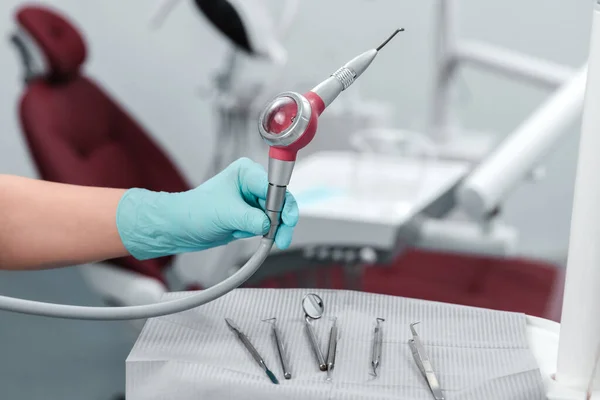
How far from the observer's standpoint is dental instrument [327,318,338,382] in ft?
1.92

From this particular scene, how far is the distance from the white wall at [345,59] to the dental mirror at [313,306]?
202cm

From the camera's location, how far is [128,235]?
2.65 feet

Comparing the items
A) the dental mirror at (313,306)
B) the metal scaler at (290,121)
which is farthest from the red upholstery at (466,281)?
the metal scaler at (290,121)

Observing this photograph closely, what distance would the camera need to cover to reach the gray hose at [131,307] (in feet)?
1.94

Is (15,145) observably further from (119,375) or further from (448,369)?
(448,369)

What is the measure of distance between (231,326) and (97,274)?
1.05m

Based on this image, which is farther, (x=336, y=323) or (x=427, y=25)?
(x=427, y=25)

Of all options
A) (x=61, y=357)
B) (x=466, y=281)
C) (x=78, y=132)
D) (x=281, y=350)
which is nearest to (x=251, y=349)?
(x=281, y=350)

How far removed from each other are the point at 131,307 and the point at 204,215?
0.54 feet

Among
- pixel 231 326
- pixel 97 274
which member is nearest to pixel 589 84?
pixel 231 326

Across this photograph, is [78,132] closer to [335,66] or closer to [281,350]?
[335,66]

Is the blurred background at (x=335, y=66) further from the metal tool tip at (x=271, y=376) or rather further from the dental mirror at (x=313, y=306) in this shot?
the metal tool tip at (x=271, y=376)

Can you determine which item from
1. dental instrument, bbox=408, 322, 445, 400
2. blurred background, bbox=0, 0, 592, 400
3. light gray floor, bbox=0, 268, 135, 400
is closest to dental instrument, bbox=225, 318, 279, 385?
dental instrument, bbox=408, 322, 445, 400

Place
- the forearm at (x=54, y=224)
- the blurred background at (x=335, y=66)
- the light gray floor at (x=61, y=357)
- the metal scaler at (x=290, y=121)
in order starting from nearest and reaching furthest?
1. the metal scaler at (x=290, y=121)
2. the forearm at (x=54, y=224)
3. the light gray floor at (x=61, y=357)
4. the blurred background at (x=335, y=66)
